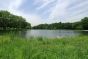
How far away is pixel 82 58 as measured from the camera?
4.86 m

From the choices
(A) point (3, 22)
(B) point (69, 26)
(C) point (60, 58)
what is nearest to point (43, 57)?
(C) point (60, 58)

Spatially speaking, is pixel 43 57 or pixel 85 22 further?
pixel 85 22

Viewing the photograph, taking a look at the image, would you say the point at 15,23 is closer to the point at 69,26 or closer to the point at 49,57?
the point at 69,26

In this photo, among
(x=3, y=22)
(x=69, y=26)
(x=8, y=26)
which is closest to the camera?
(x=3, y=22)

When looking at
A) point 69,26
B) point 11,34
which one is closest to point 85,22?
point 69,26

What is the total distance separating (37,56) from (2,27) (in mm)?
77209

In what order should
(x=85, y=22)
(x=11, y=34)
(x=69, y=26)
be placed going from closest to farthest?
1. (x=11, y=34)
2. (x=85, y=22)
3. (x=69, y=26)

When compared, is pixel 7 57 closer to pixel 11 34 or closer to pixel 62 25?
pixel 11 34

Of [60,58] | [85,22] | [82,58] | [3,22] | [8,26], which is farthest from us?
[85,22]

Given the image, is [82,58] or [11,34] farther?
[11,34]

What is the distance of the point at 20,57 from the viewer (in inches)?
179

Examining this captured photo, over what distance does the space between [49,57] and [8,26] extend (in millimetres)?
80675

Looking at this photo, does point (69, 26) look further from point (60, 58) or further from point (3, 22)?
point (60, 58)

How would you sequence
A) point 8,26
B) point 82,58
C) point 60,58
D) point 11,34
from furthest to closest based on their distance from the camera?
point 8,26, point 11,34, point 82,58, point 60,58
